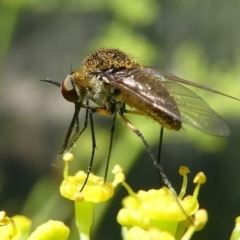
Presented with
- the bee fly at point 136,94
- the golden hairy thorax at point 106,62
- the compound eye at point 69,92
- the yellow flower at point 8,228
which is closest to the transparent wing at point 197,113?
the bee fly at point 136,94

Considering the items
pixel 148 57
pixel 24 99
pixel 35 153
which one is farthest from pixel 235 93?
pixel 24 99

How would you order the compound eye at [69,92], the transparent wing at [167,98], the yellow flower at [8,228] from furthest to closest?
the compound eye at [69,92] → the transparent wing at [167,98] → the yellow flower at [8,228]

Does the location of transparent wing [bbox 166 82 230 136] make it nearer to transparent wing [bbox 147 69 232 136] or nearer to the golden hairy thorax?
transparent wing [bbox 147 69 232 136]

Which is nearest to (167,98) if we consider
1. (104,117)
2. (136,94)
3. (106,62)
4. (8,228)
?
(136,94)

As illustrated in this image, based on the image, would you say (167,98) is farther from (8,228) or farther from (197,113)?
(8,228)

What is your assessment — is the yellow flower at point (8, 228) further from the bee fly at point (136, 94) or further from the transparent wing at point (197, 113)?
the transparent wing at point (197, 113)

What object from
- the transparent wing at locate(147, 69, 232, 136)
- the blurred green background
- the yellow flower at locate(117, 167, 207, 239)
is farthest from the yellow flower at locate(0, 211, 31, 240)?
the blurred green background

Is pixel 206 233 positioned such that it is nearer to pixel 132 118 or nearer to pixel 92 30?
pixel 132 118
